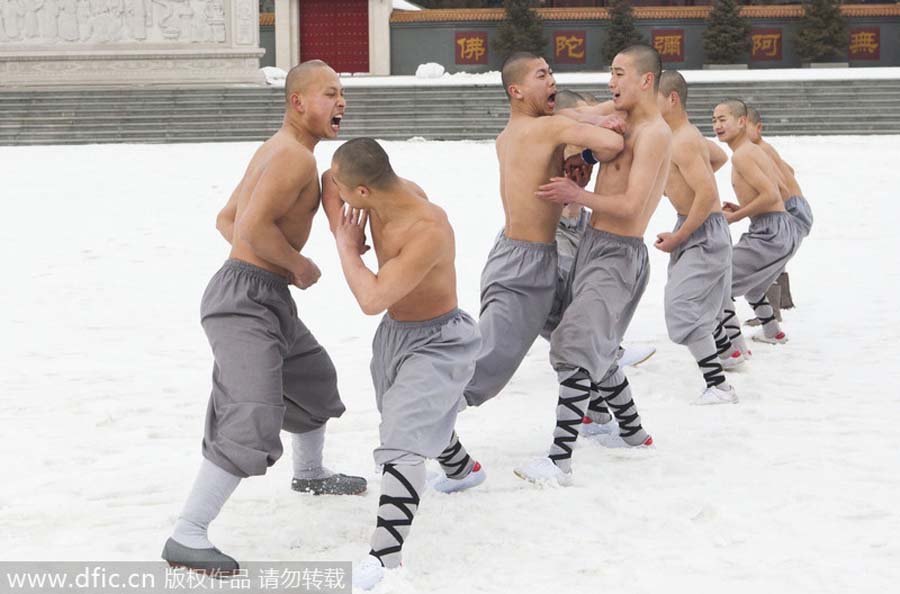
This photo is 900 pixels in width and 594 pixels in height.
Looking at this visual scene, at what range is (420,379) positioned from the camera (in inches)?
143

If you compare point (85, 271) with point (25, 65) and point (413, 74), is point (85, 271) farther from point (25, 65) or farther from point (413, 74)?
point (413, 74)

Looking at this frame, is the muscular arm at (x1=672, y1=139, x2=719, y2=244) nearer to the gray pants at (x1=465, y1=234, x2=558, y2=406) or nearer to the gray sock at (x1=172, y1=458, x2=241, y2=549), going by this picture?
the gray pants at (x1=465, y1=234, x2=558, y2=406)

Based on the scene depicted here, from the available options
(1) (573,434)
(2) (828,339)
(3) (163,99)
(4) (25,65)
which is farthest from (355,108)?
(1) (573,434)

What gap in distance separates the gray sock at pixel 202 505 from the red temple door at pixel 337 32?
90.5 ft

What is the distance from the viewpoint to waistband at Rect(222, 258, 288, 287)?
385 cm

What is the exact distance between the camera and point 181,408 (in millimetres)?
5730

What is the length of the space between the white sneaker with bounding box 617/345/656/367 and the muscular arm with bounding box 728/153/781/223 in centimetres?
97

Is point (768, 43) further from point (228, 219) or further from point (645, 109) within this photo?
point (228, 219)

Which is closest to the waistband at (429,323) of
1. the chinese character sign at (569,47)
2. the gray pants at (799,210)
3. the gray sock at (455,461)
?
the gray sock at (455,461)

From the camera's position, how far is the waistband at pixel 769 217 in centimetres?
687

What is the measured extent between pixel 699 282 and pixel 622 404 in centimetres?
114

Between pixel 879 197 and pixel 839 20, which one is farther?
pixel 839 20

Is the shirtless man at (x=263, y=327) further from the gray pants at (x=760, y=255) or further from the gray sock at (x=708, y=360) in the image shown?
Result: the gray pants at (x=760, y=255)

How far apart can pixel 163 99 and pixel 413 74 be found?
1114 centimetres
